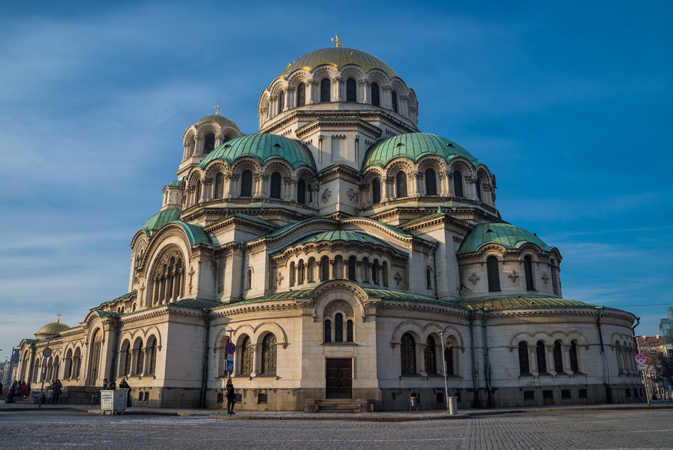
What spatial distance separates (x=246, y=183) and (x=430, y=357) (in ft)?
60.1

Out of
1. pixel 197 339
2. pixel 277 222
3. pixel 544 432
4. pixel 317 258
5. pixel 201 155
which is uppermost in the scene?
pixel 201 155

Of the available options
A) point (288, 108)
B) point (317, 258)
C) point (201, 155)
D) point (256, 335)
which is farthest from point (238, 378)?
point (201, 155)

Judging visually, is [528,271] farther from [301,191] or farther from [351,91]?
[351,91]

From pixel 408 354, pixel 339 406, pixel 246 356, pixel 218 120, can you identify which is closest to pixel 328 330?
pixel 339 406

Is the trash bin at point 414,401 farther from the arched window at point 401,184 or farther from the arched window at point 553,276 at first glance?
the arched window at point 401,184

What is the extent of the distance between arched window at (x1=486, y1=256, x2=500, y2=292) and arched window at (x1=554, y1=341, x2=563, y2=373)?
508 centimetres

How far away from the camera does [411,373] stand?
28.7 metres

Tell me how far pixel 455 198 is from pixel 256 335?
695 inches

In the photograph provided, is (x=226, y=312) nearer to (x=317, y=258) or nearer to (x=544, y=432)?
(x=317, y=258)

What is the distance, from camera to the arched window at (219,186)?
39.3 metres

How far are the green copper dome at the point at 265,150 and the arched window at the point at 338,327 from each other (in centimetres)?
1510

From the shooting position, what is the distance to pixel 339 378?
27031 millimetres

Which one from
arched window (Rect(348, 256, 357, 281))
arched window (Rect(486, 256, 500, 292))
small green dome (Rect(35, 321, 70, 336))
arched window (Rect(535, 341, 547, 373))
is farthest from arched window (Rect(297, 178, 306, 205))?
small green dome (Rect(35, 321, 70, 336))

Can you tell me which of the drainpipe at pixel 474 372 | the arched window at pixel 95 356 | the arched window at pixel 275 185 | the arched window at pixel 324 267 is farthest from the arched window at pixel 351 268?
the arched window at pixel 95 356
